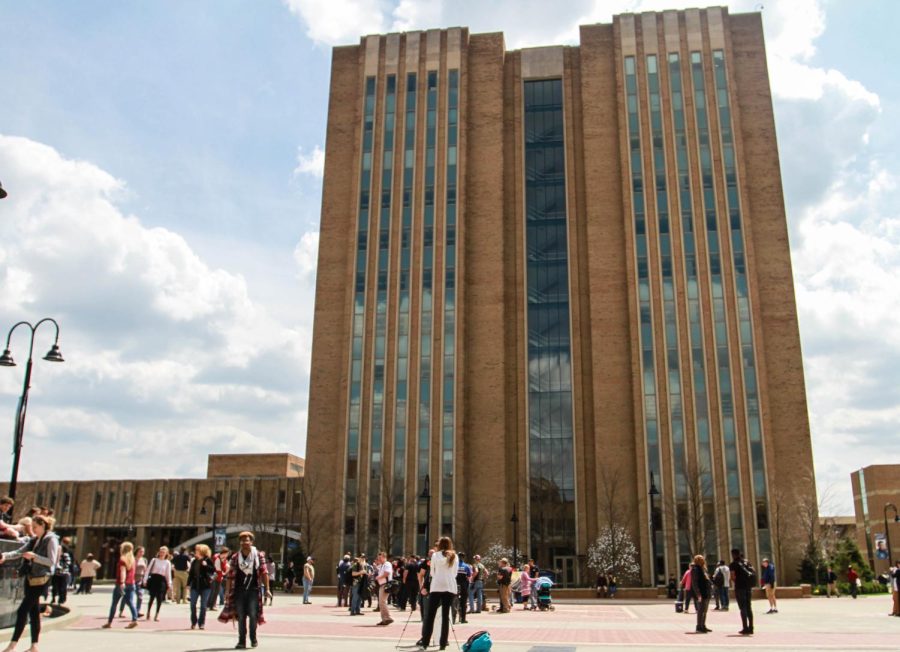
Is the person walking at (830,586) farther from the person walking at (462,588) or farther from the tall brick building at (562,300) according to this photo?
the person walking at (462,588)

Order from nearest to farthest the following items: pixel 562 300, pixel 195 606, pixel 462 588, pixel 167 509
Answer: pixel 195 606
pixel 462 588
pixel 562 300
pixel 167 509

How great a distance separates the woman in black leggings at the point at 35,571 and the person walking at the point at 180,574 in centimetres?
1522

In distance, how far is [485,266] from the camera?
62.8 meters

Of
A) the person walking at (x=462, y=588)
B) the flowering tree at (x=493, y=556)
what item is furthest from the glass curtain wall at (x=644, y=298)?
the person walking at (x=462, y=588)

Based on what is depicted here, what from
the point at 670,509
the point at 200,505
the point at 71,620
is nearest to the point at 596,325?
the point at 670,509

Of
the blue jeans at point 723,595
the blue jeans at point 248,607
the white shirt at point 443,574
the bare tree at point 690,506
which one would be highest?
the bare tree at point 690,506

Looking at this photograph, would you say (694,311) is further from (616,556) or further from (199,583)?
(199,583)

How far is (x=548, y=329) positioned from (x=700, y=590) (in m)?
43.1

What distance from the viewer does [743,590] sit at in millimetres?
18141

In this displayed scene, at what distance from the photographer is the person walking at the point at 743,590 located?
17.6 metres

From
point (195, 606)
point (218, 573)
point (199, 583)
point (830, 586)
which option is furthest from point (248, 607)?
point (830, 586)

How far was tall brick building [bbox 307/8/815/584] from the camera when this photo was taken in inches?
2203

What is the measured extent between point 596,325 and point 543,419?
25.9 feet

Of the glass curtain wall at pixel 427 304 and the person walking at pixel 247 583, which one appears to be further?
the glass curtain wall at pixel 427 304
